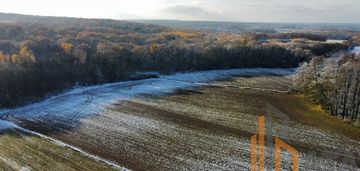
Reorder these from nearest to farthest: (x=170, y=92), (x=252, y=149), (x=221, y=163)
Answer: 1. (x=221, y=163)
2. (x=252, y=149)
3. (x=170, y=92)

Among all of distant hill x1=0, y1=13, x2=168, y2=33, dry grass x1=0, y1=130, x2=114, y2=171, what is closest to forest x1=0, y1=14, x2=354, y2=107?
dry grass x1=0, y1=130, x2=114, y2=171

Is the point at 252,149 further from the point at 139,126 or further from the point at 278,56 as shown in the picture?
the point at 278,56

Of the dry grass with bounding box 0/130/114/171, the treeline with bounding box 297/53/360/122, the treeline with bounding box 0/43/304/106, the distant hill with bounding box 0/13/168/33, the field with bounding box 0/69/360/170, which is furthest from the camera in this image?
the distant hill with bounding box 0/13/168/33

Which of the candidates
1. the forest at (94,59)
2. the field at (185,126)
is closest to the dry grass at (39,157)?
the field at (185,126)

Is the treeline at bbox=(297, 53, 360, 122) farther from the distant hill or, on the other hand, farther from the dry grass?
the distant hill

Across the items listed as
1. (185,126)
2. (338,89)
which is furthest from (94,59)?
(338,89)

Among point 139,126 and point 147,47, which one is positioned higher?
point 147,47

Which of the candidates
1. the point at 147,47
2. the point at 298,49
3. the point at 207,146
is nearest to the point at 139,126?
the point at 207,146

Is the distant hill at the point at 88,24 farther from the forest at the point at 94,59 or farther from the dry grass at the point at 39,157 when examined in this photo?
the dry grass at the point at 39,157
